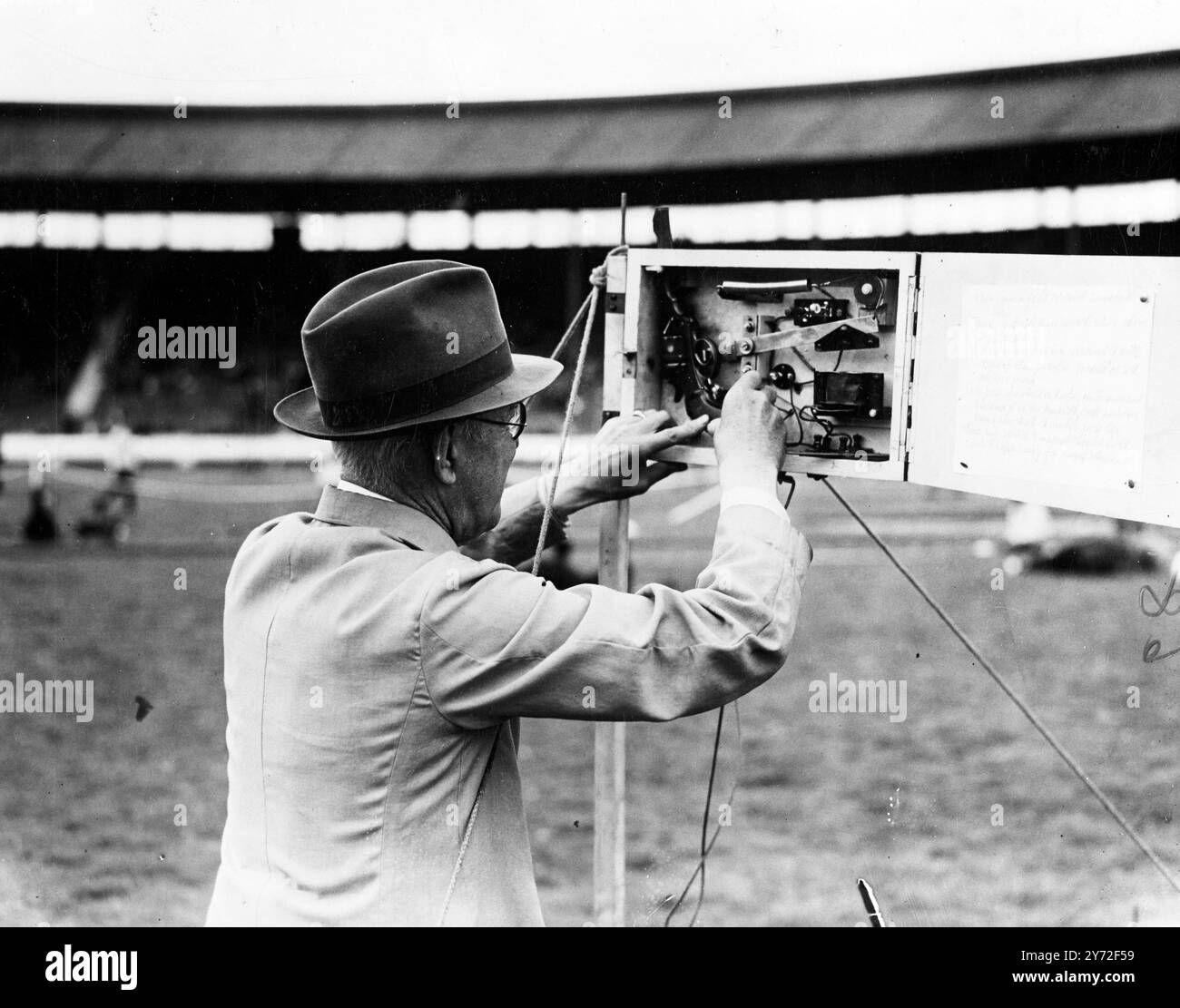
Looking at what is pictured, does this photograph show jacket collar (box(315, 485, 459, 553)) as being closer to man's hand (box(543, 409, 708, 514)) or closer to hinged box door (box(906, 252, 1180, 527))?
man's hand (box(543, 409, 708, 514))

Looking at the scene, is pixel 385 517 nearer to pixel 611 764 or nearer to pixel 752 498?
pixel 752 498

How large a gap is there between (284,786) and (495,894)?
361 millimetres

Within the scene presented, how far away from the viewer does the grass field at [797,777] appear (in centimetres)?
448

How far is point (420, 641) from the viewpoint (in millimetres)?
1697

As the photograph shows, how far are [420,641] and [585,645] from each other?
9.0 inches

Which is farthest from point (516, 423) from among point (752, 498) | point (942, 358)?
point (942, 358)

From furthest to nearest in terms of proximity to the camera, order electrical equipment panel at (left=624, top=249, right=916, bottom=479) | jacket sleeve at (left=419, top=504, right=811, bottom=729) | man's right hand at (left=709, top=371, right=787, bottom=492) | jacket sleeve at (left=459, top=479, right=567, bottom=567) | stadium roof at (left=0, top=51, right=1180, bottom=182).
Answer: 1. stadium roof at (left=0, top=51, right=1180, bottom=182)
2. jacket sleeve at (left=459, top=479, right=567, bottom=567)
3. electrical equipment panel at (left=624, top=249, right=916, bottom=479)
4. man's right hand at (left=709, top=371, right=787, bottom=492)
5. jacket sleeve at (left=419, top=504, right=811, bottom=729)

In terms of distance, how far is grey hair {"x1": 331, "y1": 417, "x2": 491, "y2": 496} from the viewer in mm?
1871

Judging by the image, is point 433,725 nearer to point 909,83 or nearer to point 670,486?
point 909,83

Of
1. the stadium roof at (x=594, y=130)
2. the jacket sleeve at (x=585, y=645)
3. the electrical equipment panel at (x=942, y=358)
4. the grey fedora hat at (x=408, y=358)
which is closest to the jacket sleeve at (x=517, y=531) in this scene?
the electrical equipment panel at (x=942, y=358)

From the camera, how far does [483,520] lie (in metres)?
1.97

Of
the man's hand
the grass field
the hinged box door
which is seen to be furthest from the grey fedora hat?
the grass field
